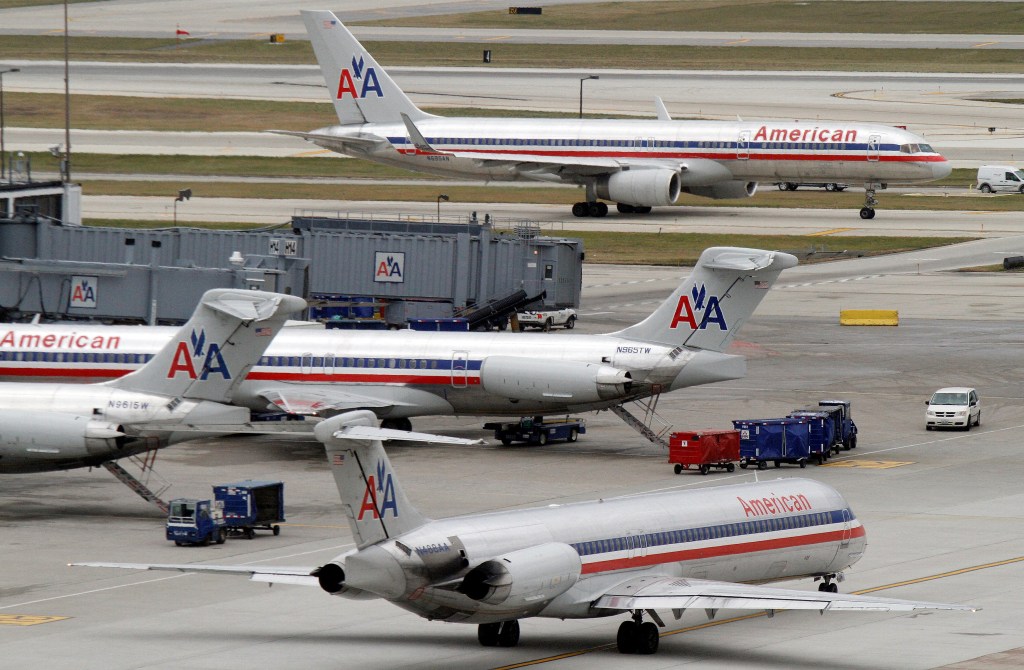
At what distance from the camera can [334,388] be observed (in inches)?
2245

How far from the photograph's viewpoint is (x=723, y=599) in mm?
31047

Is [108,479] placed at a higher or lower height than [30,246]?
lower

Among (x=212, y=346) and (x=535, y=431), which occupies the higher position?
(x=212, y=346)

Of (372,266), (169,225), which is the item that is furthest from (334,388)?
(169,225)

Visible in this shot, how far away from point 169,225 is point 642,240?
89.5 ft

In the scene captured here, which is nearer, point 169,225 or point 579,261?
point 579,261

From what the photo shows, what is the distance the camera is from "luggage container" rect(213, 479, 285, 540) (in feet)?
145

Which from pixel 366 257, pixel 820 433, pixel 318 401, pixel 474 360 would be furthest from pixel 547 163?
pixel 820 433

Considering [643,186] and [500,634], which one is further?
[643,186]

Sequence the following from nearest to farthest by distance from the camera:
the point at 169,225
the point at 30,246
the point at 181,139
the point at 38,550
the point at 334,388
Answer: the point at 38,550 < the point at 334,388 < the point at 30,246 < the point at 169,225 < the point at 181,139

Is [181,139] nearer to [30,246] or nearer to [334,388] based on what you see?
[30,246]

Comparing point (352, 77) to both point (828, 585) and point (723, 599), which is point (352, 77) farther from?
point (723, 599)

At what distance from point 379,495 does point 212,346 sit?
54.8ft

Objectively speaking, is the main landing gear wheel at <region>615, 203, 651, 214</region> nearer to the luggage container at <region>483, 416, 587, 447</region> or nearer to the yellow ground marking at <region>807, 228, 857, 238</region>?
the yellow ground marking at <region>807, 228, 857, 238</region>
